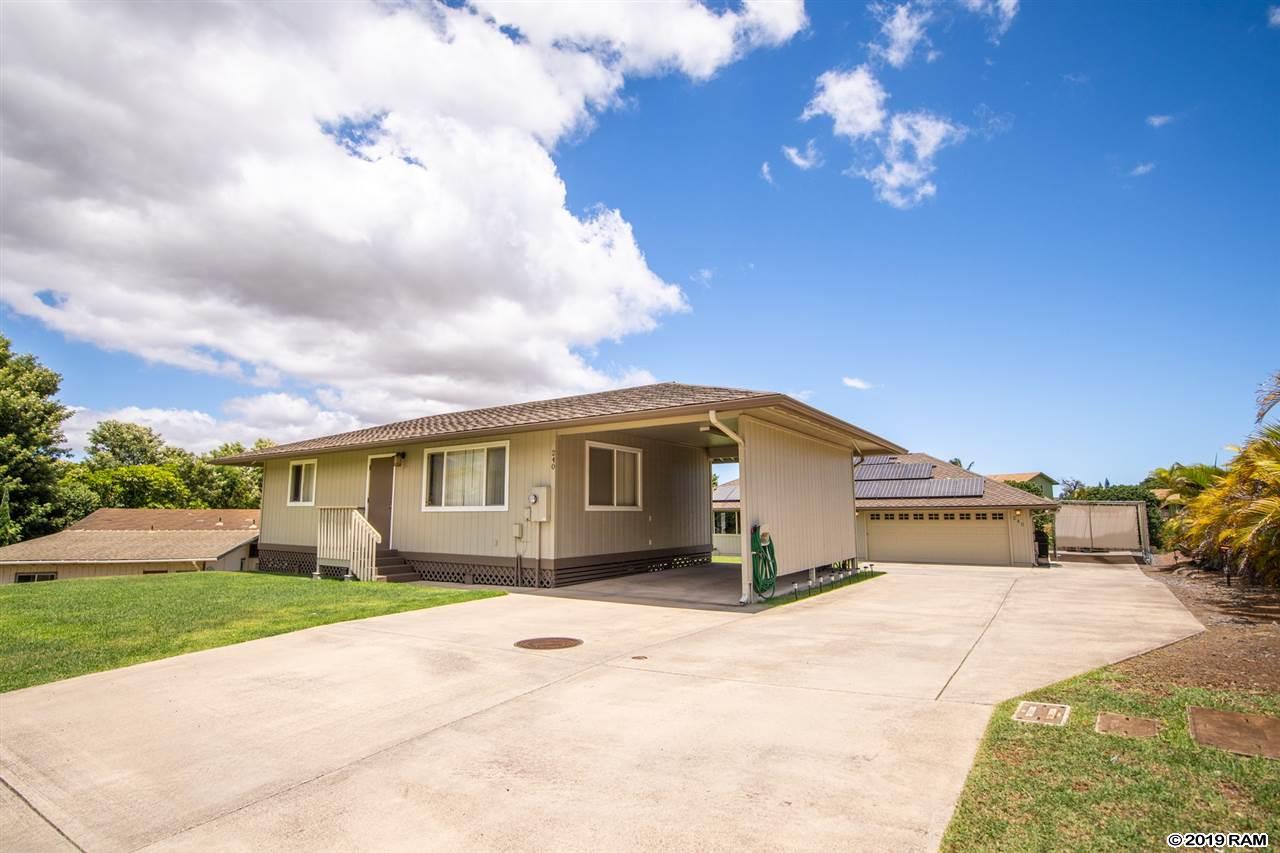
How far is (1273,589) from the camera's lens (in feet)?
35.1

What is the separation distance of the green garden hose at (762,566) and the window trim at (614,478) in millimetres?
3505

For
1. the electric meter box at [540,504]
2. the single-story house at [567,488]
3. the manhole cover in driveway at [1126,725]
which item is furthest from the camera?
the electric meter box at [540,504]

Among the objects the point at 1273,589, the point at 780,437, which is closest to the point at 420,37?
the point at 780,437

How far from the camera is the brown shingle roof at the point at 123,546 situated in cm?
2153

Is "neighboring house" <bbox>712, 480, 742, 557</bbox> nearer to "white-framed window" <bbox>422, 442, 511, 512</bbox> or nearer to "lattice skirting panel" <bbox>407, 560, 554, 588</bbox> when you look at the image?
"white-framed window" <bbox>422, 442, 511, 512</bbox>

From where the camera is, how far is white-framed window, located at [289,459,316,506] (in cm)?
1584

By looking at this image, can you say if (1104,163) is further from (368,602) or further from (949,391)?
(368,602)

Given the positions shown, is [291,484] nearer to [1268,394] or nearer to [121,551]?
[121,551]

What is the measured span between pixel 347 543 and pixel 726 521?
54.3 feet

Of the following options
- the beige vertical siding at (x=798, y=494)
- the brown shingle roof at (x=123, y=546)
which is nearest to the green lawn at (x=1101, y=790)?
the beige vertical siding at (x=798, y=494)

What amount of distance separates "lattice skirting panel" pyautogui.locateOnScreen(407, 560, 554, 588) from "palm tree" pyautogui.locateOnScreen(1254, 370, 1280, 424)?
11.6 m

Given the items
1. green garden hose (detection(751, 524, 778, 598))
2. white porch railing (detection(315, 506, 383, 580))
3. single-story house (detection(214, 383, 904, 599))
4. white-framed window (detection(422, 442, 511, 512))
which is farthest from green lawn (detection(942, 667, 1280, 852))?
white porch railing (detection(315, 506, 383, 580))

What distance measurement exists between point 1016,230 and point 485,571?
12932mm

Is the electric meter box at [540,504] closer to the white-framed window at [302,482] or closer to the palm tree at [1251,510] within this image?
the white-framed window at [302,482]
